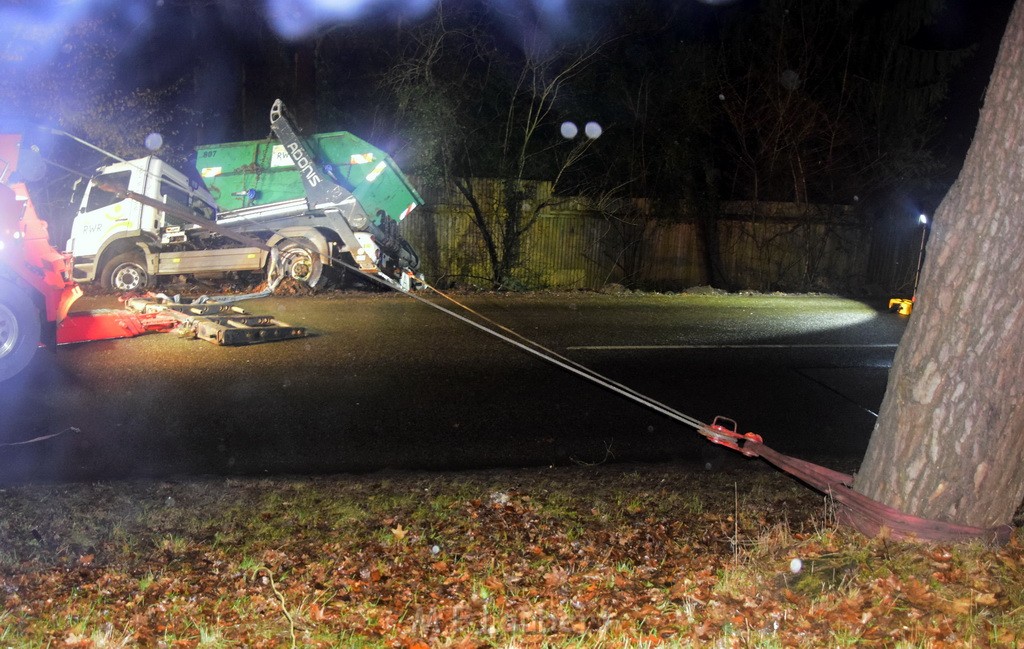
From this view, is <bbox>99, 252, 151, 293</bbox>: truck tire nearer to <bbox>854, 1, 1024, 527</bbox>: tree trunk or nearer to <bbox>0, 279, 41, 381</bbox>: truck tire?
<bbox>0, 279, 41, 381</bbox>: truck tire

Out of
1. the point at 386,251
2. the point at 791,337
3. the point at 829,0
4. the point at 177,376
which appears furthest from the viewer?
the point at 829,0

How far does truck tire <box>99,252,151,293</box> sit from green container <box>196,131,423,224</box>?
69.0 inches

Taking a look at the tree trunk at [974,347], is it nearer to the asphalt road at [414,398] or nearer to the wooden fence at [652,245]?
the asphalt road at [414,398]

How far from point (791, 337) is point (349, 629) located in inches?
357

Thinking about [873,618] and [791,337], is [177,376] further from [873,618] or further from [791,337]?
[791,337]

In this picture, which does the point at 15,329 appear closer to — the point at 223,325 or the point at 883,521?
the point at 223,325

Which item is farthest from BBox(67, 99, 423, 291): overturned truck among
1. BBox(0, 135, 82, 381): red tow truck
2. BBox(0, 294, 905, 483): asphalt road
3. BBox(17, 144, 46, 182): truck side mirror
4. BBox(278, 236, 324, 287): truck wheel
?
BBox(0, 135, 82, 381): red tow truck

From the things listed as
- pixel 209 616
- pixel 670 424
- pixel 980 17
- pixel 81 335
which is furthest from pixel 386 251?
pixel 980 17

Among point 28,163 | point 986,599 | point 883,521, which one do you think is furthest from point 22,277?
point 986,599

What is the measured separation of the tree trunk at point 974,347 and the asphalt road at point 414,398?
2.54 metres

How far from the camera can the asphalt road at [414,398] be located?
20.2ft

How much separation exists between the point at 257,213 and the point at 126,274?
8.13 feet

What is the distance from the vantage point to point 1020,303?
3.80m

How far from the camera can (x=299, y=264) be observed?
1414 cm
